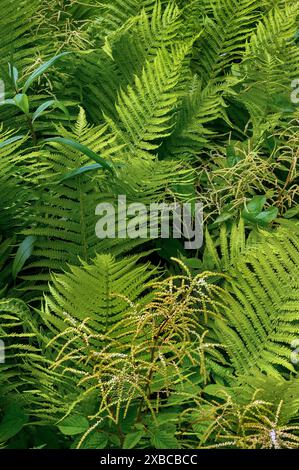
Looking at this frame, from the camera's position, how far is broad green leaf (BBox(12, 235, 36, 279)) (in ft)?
4.74

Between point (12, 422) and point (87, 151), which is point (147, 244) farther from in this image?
point (12, 422)

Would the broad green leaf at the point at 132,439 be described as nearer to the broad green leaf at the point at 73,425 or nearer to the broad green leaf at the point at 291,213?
the broad green leaf at the point at 73,425

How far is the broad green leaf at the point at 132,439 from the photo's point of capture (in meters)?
1.15

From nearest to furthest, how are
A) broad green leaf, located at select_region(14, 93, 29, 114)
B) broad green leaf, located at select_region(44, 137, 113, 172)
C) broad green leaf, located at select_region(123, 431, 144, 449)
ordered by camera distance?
broad green leaf, located at select_region(123, 431, 144, 449) < broad green leaf, located at select_region(44, 137, 113, 172) < broad green leaf, located at select_region(14, 93, 29, 114)

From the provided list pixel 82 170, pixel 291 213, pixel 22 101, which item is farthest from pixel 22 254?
pixel 291 213

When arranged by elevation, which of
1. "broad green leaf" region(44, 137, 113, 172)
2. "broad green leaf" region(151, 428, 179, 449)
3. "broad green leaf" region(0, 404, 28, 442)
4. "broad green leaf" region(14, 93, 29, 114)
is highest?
"broad green leaf" region(14, 93, 29, 114)

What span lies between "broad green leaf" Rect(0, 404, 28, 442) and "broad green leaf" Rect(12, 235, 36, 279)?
28 cm

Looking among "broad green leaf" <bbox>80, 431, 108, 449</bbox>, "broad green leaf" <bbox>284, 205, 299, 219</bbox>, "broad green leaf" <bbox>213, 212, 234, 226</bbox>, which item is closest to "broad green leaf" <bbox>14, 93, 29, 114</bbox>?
"broad green leaf" <bbox>213, 212, 234, 226</bbox>

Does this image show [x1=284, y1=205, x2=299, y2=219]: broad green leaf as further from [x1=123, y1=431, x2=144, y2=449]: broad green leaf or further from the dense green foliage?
[x1=123, y1=431, x2=144, y2=449]: broad green leaf

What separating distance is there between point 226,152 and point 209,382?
0.61m

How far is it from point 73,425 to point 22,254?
40cm

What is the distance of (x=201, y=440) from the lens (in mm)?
1166

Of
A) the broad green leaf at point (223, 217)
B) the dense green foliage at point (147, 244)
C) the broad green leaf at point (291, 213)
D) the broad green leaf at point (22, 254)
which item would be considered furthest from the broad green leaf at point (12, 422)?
the broad green leaf at point (291, 213)

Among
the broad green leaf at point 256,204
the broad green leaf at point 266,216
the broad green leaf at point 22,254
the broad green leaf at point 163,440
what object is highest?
the broad green leaf at point 256,204
